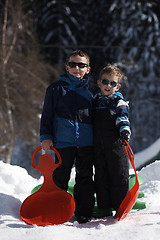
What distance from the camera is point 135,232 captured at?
1.98m

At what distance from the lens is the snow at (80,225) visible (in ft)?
6.35

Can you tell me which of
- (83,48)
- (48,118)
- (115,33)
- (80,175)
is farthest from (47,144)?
(115,33)

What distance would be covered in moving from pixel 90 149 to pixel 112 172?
243 mm

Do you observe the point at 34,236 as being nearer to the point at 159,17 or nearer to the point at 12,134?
the point at 12,134

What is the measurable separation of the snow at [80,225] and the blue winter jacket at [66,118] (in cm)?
57

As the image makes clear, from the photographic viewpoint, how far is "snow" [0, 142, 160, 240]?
1935 mm

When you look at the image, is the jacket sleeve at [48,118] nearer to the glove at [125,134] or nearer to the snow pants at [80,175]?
the snow pants at [80,175]

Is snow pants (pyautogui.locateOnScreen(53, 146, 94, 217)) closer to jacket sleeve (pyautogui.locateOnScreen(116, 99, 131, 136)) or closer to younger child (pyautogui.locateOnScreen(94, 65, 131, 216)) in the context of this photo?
younger child (pyautogui.locateOnScreen(94, 65, 131, 216))

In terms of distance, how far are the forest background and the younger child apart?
11963mm

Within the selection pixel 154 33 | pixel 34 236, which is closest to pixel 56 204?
pixel 34 236

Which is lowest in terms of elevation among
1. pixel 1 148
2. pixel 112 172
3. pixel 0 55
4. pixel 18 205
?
pixel 1 148

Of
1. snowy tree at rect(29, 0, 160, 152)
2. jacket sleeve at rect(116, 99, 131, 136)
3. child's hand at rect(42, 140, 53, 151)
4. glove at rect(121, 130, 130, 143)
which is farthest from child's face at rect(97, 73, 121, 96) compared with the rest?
snowy tree at rect(29, 0, 160, 152)

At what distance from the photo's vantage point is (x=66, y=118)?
8.16 feet

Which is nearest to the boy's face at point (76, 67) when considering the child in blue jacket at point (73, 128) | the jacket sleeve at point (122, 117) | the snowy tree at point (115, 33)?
→ the child in blue jacket at point (73, 128)
